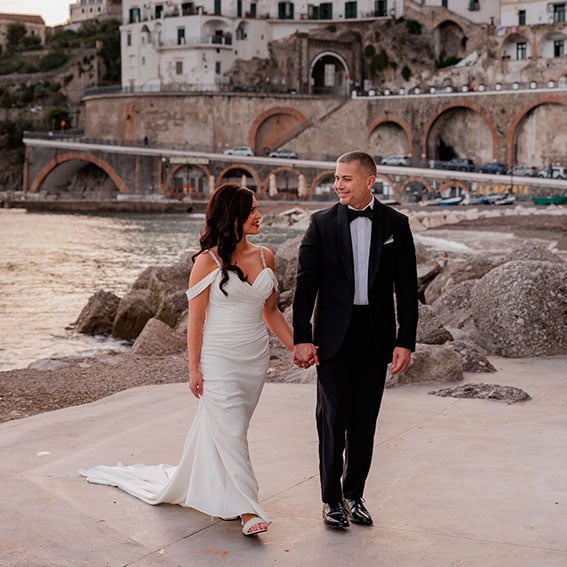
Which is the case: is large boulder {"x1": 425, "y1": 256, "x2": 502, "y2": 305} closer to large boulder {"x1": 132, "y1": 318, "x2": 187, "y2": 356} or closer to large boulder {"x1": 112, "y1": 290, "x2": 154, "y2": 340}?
large boulder {"x1": 132, "y1": 318, "x2": 187, "y2": 356}

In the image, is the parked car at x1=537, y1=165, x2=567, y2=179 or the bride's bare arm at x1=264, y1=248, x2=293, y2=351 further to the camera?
the parked car at x1=537, y1=165, x2=567, y2=179

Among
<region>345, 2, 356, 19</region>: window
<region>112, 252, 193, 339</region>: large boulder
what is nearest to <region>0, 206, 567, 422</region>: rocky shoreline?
<region>112, 252, 193, 339</region>: large boulder

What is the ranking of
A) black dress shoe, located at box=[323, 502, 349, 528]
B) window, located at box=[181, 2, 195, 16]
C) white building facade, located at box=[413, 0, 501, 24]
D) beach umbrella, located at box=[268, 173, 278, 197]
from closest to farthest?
black dress shoe, located at box=[323, 502, 349, 528] → beach umbrella, located at box=[268, 173, 278, 197] → white building facade, located at box=[413, 0, 501, 24] → window, located at box=[181, 2, 195, 16]

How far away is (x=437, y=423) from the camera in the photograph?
639cm

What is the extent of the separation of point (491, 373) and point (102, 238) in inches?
1386

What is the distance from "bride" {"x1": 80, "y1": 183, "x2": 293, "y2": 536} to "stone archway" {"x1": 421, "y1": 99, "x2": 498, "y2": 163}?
49524mm

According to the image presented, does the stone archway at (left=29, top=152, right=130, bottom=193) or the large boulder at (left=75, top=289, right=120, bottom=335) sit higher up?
the stone archway at (left=29, top=152, right=130, bottom=193)

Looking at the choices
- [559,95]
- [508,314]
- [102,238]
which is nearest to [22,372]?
[508,314]

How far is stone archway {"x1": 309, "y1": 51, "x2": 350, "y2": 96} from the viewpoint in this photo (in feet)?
205

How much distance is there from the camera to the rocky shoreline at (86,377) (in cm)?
882

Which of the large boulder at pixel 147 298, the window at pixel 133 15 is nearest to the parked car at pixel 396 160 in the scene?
the window at pixel 133 15

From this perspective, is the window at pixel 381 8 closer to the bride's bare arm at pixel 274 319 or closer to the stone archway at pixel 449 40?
the stone archway at pixel 449 40

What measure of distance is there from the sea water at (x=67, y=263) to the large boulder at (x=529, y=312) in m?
7.38

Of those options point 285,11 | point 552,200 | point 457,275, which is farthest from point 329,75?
point 457,275
